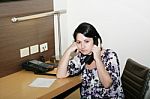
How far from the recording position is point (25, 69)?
2.45 meters

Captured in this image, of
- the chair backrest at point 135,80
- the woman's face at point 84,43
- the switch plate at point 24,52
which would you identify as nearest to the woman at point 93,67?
the woman's face at point 84,43

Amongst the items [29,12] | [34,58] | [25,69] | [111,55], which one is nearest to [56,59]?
[34,58]

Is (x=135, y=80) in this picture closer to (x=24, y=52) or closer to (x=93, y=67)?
(x=93, y=67)

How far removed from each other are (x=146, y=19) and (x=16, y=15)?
124cm

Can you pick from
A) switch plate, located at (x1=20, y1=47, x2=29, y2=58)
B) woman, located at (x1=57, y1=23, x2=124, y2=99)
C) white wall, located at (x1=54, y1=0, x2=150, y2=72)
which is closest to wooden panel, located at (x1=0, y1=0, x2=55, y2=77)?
switch plate, located at (x1=20, y1=47, x2=29, y2=58)

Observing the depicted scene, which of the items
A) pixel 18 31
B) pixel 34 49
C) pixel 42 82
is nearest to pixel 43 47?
pixel 34 49

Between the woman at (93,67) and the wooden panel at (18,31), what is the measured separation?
480 mm

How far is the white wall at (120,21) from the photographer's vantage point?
2.63 metres

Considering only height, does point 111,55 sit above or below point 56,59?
above

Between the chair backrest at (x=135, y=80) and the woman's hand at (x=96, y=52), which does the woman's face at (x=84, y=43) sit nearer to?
the woman's hand at (x=96, y=52)

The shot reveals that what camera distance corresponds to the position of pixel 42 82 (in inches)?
83.3

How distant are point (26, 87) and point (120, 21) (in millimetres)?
1246

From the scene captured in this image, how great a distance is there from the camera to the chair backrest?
2.00 metres

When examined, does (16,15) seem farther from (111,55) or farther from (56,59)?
(111,55)
